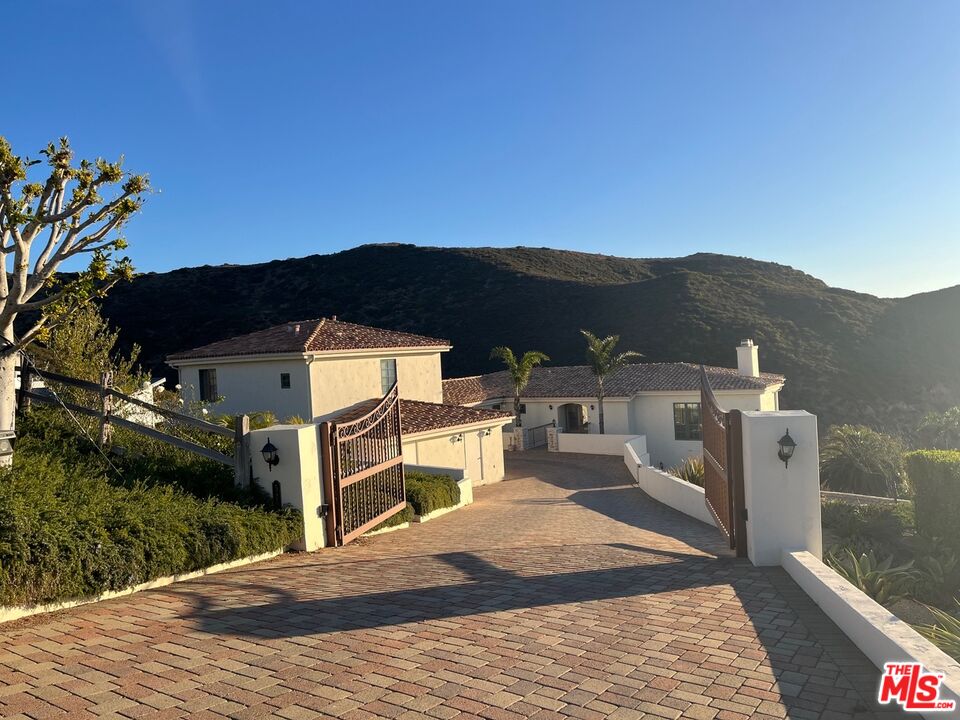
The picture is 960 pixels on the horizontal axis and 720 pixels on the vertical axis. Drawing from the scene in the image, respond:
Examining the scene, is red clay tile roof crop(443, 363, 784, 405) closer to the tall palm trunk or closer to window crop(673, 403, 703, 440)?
window crop(673, 403, 703, 440)

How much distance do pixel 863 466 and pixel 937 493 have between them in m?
11.2

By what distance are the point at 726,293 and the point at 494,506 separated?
6323 centimetres

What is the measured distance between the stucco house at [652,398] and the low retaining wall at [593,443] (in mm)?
1997

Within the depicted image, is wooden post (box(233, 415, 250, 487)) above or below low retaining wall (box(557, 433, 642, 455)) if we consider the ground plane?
above

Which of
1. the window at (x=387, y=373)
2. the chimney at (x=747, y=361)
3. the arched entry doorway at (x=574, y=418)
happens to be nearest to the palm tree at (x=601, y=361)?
the arched entry doorway at (x=574, y=418)

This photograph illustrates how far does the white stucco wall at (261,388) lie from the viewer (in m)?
23.5

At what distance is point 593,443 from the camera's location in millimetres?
32688

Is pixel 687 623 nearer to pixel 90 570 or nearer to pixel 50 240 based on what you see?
pixel 90 570

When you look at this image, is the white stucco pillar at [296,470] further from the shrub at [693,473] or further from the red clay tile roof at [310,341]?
the red clay tile roof at [310,341]

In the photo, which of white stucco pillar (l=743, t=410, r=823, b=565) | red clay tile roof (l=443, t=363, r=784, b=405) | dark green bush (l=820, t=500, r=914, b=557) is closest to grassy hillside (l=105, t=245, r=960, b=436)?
red clay tile roof (l=443, t=363, r=784, b=405)

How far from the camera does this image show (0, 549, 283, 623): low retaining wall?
6.14 metres

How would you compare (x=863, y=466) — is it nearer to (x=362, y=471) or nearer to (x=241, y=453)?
(x=362, y=471)

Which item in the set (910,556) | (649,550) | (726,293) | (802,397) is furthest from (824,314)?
(649,550)

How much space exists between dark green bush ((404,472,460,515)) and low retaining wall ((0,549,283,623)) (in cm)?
585
